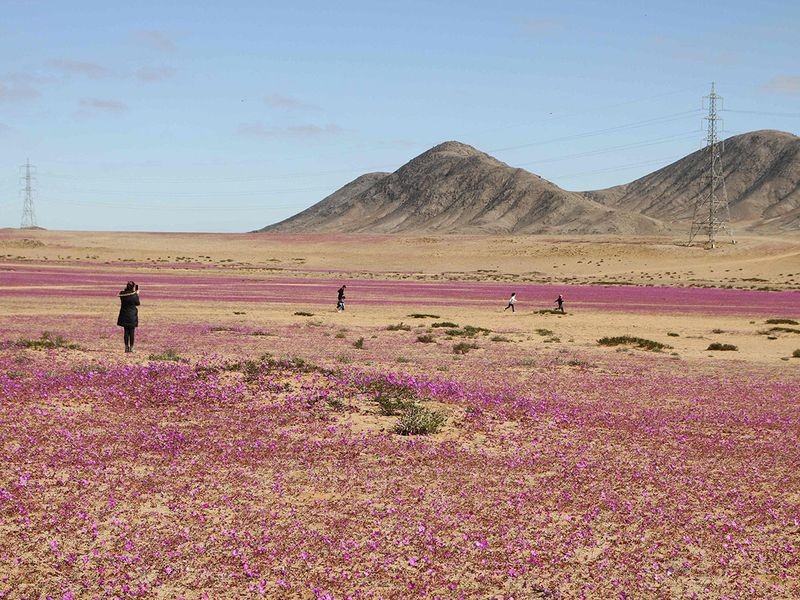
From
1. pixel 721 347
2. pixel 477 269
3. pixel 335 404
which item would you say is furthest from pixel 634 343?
pixel 477 269

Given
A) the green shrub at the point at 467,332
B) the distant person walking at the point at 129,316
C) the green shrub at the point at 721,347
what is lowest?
the green shrub at the point at 721,347

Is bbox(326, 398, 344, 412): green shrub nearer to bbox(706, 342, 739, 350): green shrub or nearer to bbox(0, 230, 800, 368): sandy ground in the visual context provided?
bbox(0, 230, 800, 368): sandy ground

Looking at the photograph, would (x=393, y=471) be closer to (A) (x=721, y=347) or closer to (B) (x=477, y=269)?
(A) (x=721, y=347)

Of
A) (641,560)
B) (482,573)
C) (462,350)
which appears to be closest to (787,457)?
(641,560)

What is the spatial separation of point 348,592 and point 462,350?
20.5 metres

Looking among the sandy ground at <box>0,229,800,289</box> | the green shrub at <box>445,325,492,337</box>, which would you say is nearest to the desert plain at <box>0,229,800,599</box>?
the green shrub at <box>445,325,492,337</box>

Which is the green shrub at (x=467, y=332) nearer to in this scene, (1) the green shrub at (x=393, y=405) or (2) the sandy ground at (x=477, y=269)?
(2) the sandy ground at (x=477, y=269)

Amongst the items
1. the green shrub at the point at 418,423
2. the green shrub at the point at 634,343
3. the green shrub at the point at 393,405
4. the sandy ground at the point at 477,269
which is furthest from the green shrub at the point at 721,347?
the green shrub at the point at 418,423

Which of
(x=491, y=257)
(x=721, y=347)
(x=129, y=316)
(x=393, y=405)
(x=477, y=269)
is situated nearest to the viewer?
(x=393, y=405)

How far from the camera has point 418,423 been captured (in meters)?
13.8

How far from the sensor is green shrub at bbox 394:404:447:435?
542 inches

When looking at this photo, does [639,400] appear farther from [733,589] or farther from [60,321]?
[60,321]

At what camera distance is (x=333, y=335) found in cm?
3356

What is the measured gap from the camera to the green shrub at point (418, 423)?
1377 centimetres
